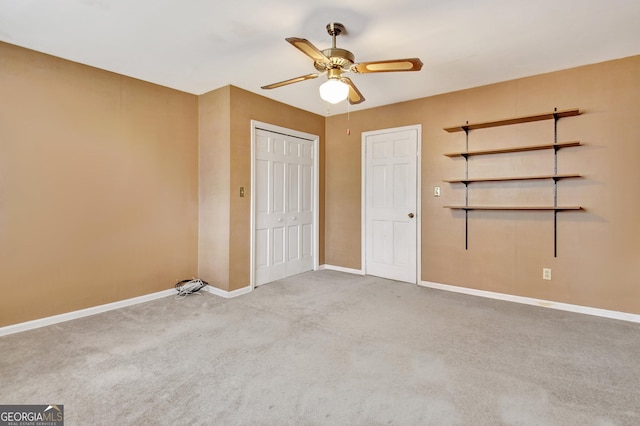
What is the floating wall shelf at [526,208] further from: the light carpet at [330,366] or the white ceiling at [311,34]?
the white ceiling at [311,34]

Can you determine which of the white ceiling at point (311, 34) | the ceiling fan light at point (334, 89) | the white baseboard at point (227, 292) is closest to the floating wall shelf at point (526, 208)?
the white ceiling at point (311, 34)

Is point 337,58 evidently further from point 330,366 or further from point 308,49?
point 330,366

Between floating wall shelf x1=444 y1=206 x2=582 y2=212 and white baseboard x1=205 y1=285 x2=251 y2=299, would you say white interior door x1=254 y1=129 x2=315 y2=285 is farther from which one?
floating wall shelf x1=444 y1=206 x2=582 y2=212

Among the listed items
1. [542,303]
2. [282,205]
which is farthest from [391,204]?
[542,303]

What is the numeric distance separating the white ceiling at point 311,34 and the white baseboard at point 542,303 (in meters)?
2.47

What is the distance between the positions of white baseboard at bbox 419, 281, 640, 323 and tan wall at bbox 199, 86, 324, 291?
8.12 ft

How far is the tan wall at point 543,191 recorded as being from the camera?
3127 mm

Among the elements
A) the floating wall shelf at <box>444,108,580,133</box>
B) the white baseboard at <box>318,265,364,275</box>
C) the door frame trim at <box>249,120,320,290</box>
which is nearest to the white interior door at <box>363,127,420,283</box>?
the white baseboard at <box>318,265,364,275</box>

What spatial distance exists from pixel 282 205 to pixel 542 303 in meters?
3.33

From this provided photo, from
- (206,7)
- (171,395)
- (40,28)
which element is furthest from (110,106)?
(171,395)

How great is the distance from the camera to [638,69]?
3.05 meters

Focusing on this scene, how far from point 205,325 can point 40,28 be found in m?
2.79

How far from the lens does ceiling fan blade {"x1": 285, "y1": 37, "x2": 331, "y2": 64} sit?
2.01m

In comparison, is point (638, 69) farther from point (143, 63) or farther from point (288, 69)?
point (143, 63)
